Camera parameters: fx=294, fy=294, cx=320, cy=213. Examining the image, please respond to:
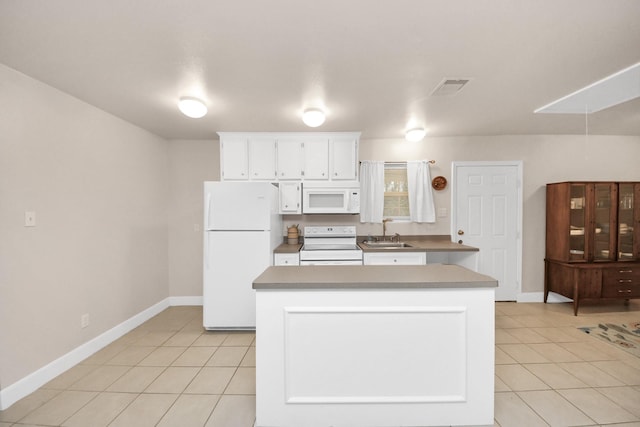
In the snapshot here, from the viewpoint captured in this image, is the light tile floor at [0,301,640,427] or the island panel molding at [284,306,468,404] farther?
the light tile floor at [0,301,640,427]

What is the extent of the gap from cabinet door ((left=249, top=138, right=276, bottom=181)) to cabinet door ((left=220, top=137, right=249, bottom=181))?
0.08 m

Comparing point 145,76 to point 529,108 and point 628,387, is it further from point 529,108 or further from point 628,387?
point 628,387

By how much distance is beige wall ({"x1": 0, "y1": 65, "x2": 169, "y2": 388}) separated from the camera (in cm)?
214

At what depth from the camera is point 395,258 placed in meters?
3.60

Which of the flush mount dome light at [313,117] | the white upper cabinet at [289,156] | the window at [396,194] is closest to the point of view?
the flush mount dome light at [313,117]

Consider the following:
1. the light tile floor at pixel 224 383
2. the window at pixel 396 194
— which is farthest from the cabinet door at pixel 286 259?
the window at pixel 396 194

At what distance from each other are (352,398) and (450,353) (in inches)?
25.7

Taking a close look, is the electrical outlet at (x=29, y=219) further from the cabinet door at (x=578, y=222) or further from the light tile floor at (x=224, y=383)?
the cabinet door at (x=578, y=222)

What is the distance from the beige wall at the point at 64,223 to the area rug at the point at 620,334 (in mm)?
5206

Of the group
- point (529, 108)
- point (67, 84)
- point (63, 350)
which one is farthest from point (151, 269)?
point (529, 108)

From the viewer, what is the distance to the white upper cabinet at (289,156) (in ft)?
12.6

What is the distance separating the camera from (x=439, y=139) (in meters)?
4.26

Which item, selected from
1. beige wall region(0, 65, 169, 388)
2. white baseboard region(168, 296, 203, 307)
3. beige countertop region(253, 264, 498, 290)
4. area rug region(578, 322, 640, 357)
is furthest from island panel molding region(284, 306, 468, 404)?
white baseboard region(168, 296, 203, 307)

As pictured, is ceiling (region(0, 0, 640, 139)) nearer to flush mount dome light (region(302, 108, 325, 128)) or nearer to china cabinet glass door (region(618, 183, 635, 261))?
flush mount dome light (region(302, 108, 325, 128))
